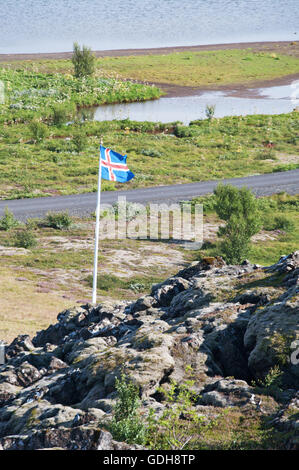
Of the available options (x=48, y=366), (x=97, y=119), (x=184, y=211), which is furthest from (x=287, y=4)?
(x=48, y=366)

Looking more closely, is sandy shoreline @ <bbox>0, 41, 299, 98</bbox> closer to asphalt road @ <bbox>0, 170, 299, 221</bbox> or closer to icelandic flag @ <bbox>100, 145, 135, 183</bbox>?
asphalt road @ <bbox>0, 170, 299, 221</bbox>

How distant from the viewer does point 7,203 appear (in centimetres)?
4612

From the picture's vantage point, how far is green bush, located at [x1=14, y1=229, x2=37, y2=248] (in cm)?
3709

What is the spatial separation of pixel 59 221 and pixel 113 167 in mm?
17590

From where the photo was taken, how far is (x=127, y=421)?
398 inches

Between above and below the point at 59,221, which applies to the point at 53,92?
above

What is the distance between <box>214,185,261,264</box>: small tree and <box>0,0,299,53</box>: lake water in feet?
314

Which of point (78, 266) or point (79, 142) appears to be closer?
point (78, 266)

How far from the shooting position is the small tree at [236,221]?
36.9 m

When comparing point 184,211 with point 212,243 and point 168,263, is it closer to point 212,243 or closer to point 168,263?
point 212,243

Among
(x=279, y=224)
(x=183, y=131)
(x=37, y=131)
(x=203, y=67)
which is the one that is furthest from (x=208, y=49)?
(x=279, y=224)

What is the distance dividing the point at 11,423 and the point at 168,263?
24.3m

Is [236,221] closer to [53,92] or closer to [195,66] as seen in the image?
[53,92]
